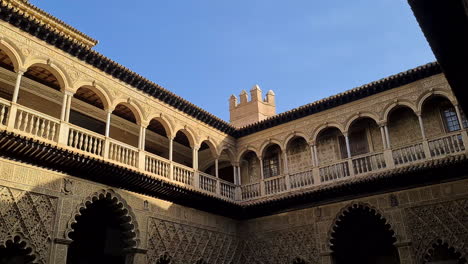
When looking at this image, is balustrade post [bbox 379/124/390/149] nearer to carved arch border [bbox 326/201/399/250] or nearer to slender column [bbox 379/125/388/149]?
slender column [bbox 379/125/388/149]

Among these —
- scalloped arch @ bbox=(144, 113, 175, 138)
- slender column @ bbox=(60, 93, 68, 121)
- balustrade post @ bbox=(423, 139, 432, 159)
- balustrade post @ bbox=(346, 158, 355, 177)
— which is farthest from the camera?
scalloped arch @ bbox=(144, 113, 175, 138)

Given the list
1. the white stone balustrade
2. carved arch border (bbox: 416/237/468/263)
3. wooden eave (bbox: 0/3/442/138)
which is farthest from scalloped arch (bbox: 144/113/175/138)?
carved arch border (bbox: 416/237/468/263)

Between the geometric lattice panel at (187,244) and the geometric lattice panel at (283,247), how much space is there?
51cm

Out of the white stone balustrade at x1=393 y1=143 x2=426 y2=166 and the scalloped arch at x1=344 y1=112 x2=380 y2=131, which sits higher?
the scalloped arch at x1=344 y1=112 x2=380 y2=131

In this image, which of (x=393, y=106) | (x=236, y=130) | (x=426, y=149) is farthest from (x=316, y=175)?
(x=236, y=130)

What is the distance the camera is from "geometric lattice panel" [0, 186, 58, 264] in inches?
320

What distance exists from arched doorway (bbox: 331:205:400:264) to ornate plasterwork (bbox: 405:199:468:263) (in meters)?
1.83

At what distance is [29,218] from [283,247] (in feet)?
24.1

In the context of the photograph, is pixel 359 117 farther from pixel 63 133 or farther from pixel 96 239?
pixel 96 239

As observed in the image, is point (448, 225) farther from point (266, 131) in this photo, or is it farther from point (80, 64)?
point (80, 64)

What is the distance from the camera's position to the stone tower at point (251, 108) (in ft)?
84.3

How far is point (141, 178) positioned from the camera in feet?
34.8

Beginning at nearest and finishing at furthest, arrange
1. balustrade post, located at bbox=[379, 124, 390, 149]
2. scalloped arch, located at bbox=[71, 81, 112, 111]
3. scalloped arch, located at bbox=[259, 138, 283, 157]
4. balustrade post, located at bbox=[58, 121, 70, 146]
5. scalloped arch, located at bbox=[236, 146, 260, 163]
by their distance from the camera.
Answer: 1. balustrade post, located at bbox=[58, 121, 70, 146]
2. scalloped arch, located at bbox=[71, 81, 112, 111]
3. balustrade post, located at bbox=[379, 124, 390, 149]
4. scalloped arch, located at bbox=[259, 138, 283, 157]
5. scalloped arch, located at bbox=[236, 146, 260, 163]

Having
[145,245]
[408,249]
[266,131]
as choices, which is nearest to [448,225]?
[408,249]
